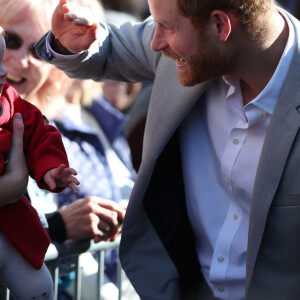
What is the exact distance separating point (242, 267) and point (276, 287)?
248 mm

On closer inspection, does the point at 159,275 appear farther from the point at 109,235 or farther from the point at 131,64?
the point at 131,64

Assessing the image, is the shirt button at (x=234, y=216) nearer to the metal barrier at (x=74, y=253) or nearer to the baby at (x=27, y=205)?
the metal barrier at (x=74, y=253)

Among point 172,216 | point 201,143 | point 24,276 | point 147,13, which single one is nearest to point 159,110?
point 201,143

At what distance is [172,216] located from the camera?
111 inches

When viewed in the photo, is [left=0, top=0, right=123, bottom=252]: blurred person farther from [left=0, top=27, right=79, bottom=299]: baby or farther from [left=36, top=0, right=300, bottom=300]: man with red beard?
[left=0, top=27, right=79, bottom=299]: baby

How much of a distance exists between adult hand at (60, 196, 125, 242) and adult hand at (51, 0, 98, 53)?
668mm

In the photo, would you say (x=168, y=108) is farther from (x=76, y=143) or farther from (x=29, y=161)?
(x=76, y=143)

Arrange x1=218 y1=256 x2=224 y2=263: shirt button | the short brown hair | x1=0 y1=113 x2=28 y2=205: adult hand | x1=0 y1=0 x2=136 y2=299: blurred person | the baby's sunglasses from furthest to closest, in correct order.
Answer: the baby's sunglasses < x1=0 y1=0 x2=136 y2=299: blurred person < x1=218 y1=256 x2=224 y2=263: shirt button < the short brown hair < x1=0 y1=113 x2=28 y2=205: adult hand

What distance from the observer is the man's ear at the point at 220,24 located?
98.3 inches

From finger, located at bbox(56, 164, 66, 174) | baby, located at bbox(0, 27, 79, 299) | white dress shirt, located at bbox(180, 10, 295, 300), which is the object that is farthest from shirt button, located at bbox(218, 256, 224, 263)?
finger, located at bbox(56, 164, 66, 174)

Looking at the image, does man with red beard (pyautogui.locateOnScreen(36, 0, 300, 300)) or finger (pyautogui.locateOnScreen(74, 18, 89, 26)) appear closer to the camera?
man with red beard (pyautogui.locateOnScreen(36, 0, 300, 300))

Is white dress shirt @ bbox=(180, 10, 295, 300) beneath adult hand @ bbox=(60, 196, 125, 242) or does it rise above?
above

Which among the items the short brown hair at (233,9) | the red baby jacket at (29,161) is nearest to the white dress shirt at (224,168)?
the short brown hair at (233,9)

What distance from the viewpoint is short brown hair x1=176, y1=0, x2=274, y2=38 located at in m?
2.48
